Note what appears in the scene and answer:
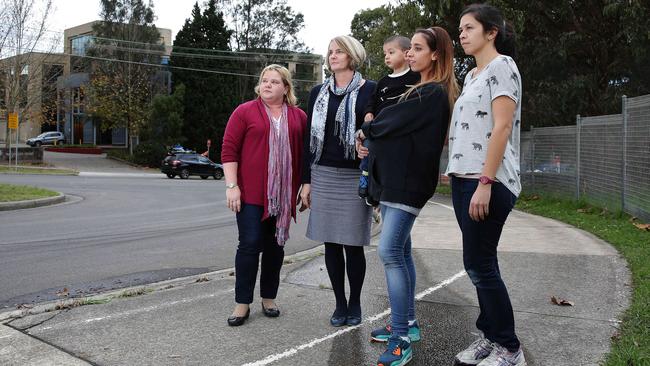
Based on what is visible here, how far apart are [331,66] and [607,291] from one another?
9.99 ft

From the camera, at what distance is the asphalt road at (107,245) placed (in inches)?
241

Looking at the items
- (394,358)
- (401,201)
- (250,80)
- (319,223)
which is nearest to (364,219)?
(319,223)

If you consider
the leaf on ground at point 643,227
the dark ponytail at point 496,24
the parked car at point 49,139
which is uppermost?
the parked car at point 49,139

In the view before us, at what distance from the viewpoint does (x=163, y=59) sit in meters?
49.8

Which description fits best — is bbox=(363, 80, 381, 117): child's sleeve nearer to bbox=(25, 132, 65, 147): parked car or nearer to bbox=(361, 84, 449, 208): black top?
bbox=(361, 84, 449, 208): black top

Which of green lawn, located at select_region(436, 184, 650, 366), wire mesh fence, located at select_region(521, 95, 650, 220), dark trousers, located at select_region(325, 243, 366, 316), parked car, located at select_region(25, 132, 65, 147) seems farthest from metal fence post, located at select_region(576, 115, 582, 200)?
parked car, located at select_region(25, 132, 65, 147)

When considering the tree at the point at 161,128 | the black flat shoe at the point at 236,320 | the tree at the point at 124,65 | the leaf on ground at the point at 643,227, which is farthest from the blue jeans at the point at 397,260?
the tree at the point at 124,65

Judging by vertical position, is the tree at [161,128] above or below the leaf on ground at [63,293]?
above

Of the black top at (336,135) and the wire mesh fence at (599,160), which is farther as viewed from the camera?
the wire mesh fence at (599,160)

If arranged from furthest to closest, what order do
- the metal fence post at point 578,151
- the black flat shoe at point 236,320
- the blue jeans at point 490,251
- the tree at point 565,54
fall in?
the tree at point 565,54 < the metal fence post at point 578,151 < the black flat shoe at point 236,320 < the blue jeans at point 490,251

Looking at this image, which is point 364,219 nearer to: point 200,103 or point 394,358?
point 394,358

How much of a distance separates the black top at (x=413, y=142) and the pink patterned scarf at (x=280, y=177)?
104cm

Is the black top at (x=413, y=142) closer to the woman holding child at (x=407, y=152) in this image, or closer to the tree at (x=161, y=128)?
the woman holding child at (x=407, y=152)

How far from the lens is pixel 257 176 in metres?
4.34
